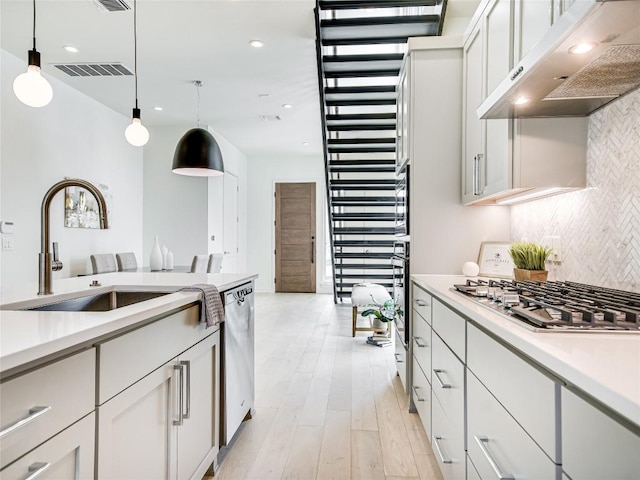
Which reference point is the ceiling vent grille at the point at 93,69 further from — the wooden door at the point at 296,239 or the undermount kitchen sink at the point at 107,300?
the wooden door at the point at 296,239

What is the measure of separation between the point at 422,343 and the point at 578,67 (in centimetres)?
154

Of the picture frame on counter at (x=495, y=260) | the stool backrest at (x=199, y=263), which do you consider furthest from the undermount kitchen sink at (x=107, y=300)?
the stool backrest at (x=199, y=263)

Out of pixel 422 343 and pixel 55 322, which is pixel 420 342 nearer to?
pixel 422 343

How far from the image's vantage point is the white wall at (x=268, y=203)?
8492 millimetres

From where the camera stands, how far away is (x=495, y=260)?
8.44 feet

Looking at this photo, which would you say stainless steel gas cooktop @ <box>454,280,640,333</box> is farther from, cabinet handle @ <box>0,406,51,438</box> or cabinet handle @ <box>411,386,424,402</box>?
cabinet handle @ <box>0,406,51,438</box>

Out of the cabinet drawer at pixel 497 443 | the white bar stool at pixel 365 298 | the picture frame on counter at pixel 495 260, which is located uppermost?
the picture frame on counter at pixel 495 260

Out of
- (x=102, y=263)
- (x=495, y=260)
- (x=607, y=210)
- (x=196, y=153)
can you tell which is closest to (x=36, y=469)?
(x=607, y=210)

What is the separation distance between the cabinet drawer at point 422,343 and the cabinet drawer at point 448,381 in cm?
13

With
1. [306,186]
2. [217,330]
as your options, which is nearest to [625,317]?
[217,330]

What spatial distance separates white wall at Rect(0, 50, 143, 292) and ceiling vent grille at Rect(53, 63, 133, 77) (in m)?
0.31

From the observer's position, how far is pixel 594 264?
184 centimetres

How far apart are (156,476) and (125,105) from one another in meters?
5.14

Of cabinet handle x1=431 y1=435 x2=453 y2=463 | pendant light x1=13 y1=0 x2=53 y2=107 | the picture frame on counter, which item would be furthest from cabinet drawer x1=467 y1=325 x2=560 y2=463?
pendant light x1=13 y1=0 x2=53 y2=107
